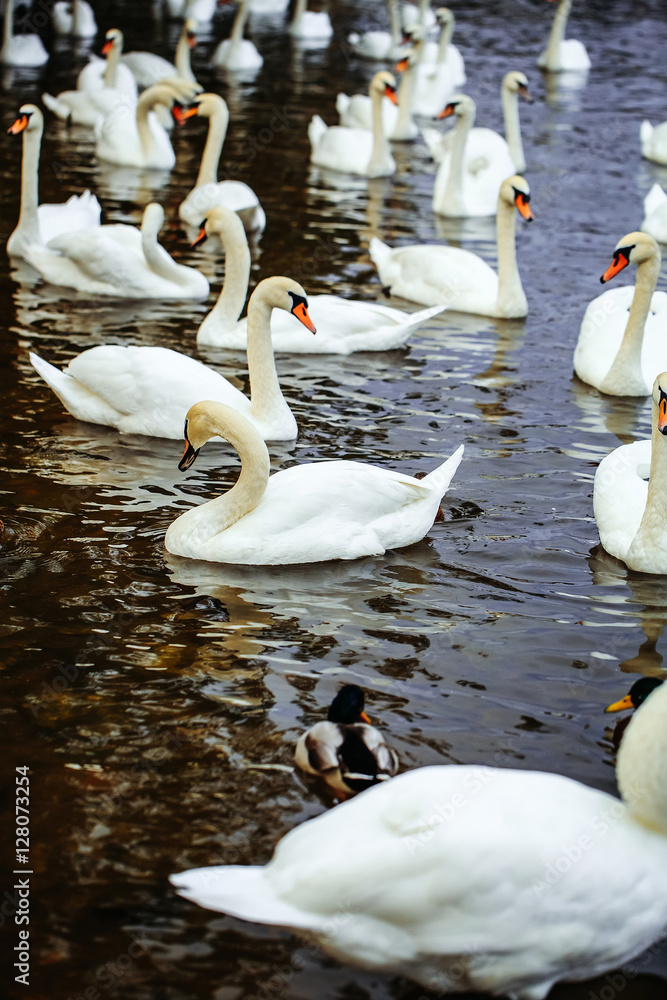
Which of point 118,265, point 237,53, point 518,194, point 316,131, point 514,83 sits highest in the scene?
point 237,53

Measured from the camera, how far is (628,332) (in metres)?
9.66

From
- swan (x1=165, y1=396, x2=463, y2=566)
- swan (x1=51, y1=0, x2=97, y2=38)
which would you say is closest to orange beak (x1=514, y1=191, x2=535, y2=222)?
swan (x1=165, y1=396, x2=463, y2=566)

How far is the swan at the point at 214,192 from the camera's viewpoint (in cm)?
1322

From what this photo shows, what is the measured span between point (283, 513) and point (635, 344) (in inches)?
161

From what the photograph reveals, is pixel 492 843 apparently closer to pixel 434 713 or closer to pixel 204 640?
pixel 434 713

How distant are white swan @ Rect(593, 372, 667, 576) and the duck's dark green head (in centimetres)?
254

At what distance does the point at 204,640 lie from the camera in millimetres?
5992

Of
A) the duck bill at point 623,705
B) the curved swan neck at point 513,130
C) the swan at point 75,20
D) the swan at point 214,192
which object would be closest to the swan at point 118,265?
the swan at point 214,192

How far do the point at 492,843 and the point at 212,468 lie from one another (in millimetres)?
4870

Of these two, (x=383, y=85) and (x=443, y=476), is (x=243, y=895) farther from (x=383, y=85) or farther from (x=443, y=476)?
(x=383, y=85)

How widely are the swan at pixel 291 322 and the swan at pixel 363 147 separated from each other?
682cm

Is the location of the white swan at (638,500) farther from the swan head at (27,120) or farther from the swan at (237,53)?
the swan at (237,53)

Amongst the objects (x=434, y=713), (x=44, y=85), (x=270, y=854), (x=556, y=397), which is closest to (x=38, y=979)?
(x=270, y=854)

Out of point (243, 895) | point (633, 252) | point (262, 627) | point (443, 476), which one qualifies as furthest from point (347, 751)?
point (633, 252)
